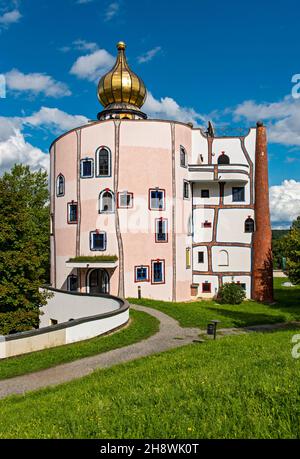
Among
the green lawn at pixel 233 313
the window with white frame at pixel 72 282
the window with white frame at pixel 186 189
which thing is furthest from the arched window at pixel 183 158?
the window with white frame at pixel 72 282

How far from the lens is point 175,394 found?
599cm

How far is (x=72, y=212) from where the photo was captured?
2605 cm

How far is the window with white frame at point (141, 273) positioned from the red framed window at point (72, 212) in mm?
5629

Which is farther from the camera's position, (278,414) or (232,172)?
(232,172)

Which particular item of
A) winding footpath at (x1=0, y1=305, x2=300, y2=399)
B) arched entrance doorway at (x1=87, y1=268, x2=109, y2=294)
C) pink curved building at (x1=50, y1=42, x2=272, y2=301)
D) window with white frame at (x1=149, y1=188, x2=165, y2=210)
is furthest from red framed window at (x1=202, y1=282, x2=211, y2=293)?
winding footpath at (x1=0, y1=305, x2=300, y2=399)

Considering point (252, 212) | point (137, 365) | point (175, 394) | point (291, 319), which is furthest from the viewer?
point (252, 212)

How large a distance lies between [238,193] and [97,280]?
12.4 metres

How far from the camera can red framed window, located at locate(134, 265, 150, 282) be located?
24.5 meters

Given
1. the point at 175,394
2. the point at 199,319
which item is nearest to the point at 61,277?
the point at 199,319

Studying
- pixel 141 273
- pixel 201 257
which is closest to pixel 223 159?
pixel 201 257

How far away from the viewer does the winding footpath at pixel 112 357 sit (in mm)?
9344

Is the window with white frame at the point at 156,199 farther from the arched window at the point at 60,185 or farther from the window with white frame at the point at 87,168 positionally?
the arched window at the point at 60,185
